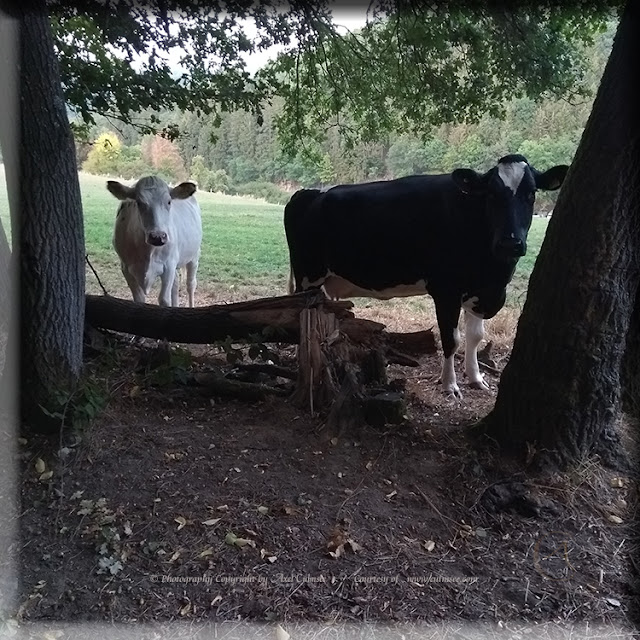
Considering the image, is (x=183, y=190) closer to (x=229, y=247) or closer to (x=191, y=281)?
(x=229, y=247)

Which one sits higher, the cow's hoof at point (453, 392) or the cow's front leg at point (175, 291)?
the cow's front leg at point (175, 291)

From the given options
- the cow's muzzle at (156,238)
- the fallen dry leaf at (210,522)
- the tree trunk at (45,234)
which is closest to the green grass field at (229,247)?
the cow's muzzle at (156,238)

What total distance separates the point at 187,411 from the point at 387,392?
2.49 ft

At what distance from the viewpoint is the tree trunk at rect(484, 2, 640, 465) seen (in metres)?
1.66

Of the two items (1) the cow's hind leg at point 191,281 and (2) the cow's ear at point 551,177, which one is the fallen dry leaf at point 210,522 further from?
(1) the cow's hind leg at point 191,281

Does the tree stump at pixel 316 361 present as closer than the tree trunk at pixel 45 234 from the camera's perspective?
No

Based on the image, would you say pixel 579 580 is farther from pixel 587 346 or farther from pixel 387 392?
pixel 387 392

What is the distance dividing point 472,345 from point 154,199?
1.80 m

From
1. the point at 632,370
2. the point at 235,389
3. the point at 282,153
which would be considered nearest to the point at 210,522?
the point at 235,389

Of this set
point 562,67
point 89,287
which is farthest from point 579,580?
point 89,287

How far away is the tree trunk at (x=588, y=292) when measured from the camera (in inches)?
65.2

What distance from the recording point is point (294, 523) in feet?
5.47

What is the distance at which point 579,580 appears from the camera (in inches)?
59.7

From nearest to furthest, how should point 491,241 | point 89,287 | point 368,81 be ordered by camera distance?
point 368,81 → point 491,241 → point 89,287
